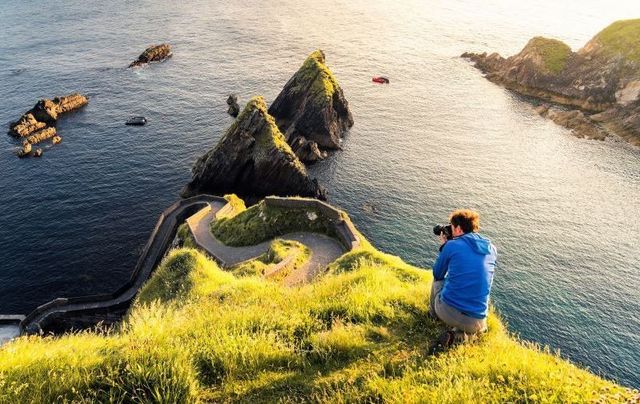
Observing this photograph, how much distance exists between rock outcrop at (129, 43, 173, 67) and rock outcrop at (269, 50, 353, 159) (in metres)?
44.8

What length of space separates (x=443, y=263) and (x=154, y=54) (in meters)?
114

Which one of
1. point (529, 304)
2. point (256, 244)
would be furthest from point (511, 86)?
point (256, 244)

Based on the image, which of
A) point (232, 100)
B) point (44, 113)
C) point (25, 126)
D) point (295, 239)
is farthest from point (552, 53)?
point (25, 126)

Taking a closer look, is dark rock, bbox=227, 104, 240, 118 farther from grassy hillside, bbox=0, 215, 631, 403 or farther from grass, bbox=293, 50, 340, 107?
grassy hillside, bbox=0, 215, 631, 403

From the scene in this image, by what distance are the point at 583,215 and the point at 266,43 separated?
96.5m

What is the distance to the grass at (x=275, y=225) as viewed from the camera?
1511 inches

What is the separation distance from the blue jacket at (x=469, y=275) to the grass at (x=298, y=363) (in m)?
0.83

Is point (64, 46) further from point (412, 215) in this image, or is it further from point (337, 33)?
point (412, 215)

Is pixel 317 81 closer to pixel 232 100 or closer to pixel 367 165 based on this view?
pixel 232 100

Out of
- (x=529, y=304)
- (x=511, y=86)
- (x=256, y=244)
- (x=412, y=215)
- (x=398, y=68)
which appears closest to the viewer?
(x=256, y=244)

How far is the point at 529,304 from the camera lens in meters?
43.1

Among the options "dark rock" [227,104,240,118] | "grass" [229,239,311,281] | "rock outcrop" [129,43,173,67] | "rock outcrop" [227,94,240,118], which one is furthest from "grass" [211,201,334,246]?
"rock outcrop" [129,43,173,67]

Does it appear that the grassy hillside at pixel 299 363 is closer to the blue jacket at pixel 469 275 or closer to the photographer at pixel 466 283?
the photographer at pixel 466 283

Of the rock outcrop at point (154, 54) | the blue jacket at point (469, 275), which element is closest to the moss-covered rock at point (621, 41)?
the rock outcrop at point (154, 54)
